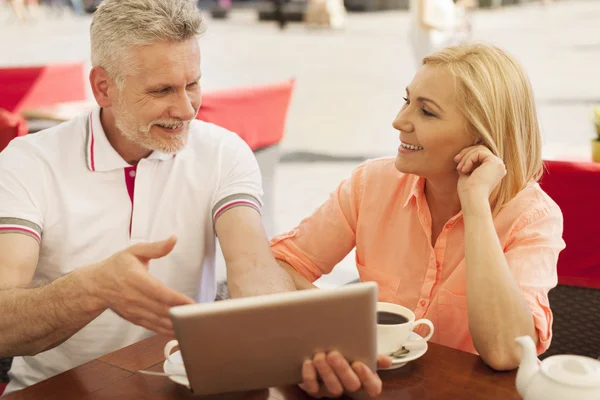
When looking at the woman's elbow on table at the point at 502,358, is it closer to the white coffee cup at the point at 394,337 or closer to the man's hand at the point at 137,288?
the white coffee cup at the point at 394,337

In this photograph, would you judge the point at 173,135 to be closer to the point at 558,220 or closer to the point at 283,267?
Answer: the point at 283,267

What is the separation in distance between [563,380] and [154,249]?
0.67 metres

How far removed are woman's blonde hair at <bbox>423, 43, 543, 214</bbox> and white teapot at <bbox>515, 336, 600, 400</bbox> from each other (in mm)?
660

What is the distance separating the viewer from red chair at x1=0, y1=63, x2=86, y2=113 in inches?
201

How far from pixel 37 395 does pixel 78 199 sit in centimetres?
68

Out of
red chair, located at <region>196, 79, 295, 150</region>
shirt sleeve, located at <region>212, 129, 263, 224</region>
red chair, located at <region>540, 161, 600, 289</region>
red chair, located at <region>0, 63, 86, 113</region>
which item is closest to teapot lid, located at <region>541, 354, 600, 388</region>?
shirt sleeve, located at <region>212, 129, 263, 224</region>

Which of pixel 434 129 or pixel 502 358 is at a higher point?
pixel 434 129

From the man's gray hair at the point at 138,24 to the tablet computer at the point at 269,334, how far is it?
92 centimetres

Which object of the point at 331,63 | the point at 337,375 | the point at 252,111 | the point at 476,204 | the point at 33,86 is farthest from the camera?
the point at 331,63

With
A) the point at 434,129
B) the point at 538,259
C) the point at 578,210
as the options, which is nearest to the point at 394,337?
the point at 538,259

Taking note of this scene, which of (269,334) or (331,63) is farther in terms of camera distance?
(331,63)

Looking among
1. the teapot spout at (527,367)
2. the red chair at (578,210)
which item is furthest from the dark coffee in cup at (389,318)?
the red chair at (578,210)

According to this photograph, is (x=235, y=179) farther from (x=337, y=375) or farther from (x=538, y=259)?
(x=337, y=375)

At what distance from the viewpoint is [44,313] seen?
1524 mm
